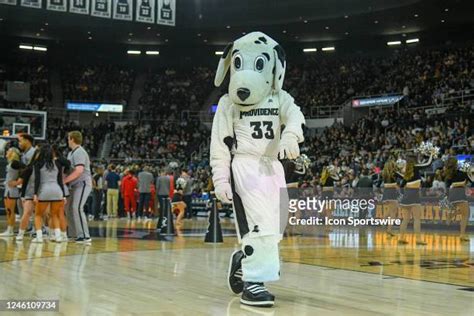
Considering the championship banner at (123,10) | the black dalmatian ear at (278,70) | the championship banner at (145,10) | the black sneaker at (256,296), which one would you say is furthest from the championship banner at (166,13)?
the black sneaker at (256,296)

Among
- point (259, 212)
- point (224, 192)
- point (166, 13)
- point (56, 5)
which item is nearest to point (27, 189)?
point (224, 192)

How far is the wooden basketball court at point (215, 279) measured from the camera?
4410 millimetres

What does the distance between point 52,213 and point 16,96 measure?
27420 mm

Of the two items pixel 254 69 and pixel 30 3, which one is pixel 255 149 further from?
pixel 30 3

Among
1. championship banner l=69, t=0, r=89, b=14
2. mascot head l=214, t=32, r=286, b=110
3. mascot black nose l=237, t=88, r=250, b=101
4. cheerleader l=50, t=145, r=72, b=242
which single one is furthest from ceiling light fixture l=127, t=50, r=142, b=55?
mascot black nose l=237, t=88, r=250, b=101

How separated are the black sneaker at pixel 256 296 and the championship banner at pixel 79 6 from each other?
56.8 feet

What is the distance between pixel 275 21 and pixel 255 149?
1157 inches

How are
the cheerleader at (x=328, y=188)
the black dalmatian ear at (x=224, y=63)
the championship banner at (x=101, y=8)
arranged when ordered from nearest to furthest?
the black dalmatian ear at (x=224, y=63), the cheerleader at (x=328, y=188), the championship banner at (x=101, y=8)

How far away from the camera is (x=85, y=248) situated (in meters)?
9.12

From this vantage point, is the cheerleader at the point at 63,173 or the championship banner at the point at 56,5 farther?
the championship banner at the point at 56,5

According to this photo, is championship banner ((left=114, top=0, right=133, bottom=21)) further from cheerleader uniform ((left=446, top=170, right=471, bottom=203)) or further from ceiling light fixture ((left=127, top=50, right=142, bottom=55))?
ceiling light fixture ((left=127, top=50, right=142, bottom=55))

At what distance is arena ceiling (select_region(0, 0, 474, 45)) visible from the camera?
100 feet

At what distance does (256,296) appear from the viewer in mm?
4547

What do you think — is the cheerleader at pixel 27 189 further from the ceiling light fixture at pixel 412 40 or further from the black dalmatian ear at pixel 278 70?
the ceiling light fixture at pixel 412 40
